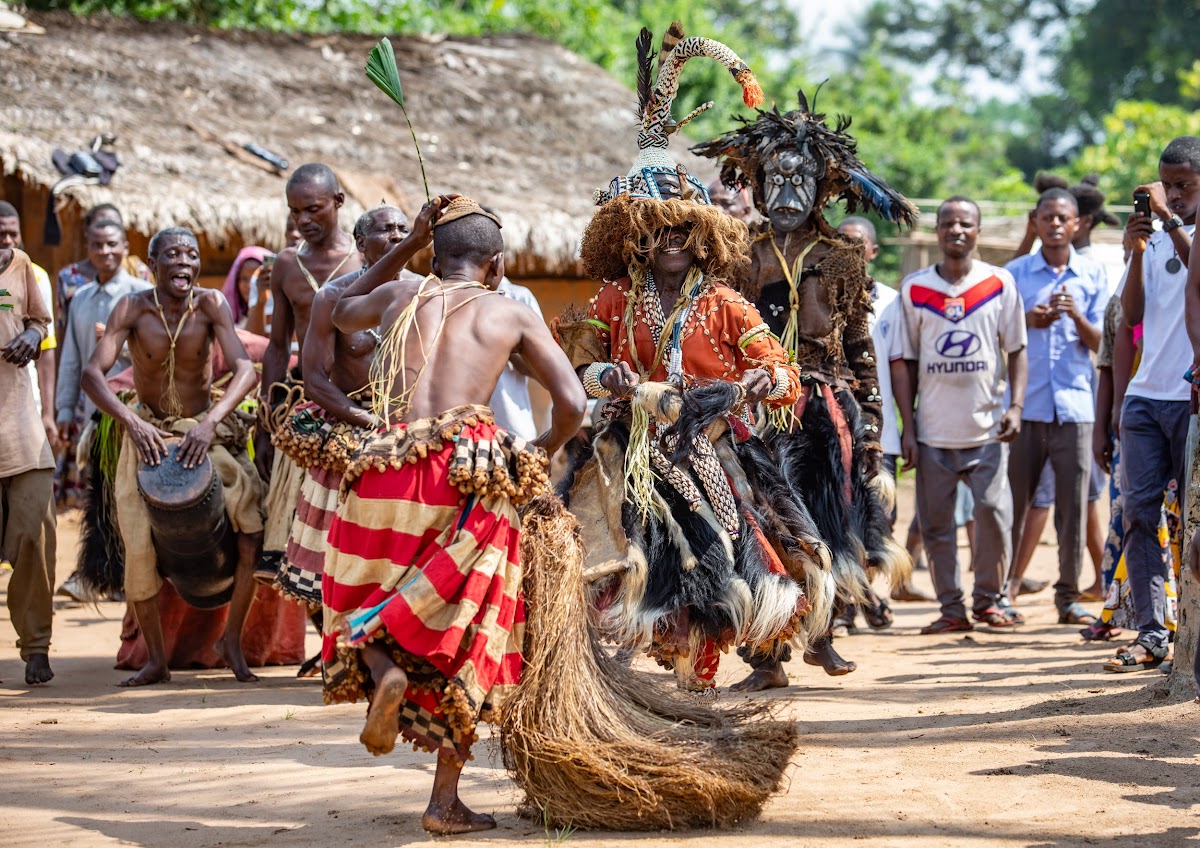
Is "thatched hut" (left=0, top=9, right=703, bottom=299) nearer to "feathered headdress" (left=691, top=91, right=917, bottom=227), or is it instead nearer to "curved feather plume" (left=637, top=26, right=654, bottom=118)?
"feathered headdress" (left=691, top=91, right=917, bottom=227)

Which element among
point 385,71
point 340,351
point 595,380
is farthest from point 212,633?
point 385,71

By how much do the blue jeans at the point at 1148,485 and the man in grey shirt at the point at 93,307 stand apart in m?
6.04

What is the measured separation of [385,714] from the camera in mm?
4133

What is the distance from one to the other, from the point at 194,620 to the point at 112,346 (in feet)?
5.22

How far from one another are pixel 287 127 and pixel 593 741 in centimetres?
1149

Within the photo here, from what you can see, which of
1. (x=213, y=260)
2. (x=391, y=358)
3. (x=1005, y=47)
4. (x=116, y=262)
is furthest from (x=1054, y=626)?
(x=1005, y=47)

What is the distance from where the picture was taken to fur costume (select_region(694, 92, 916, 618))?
22.1 ft

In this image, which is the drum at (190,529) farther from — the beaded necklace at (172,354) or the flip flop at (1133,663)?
the flip flop at (1133,663)

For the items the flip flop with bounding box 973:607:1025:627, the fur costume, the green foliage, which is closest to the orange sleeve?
the fur costume

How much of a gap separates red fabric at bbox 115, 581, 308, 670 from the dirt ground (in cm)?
32

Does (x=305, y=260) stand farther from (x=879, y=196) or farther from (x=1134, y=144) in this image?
Result: (x=1134, y=144)

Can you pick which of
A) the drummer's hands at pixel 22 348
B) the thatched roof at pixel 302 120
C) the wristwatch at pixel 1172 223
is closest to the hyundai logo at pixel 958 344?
the wristwatch at pixel 1172 223

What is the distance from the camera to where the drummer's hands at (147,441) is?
705cm

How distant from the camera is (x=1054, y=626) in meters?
8.66
